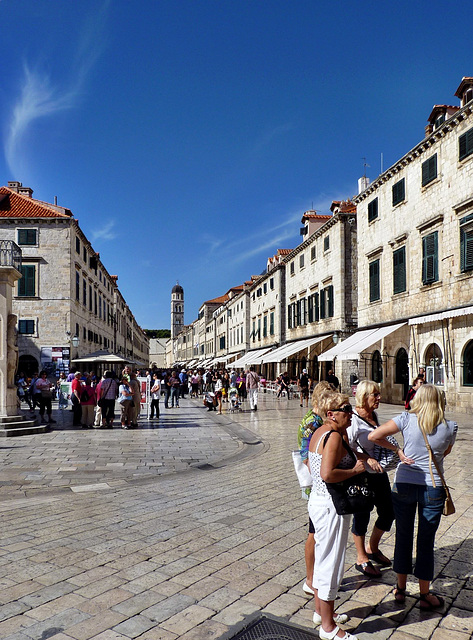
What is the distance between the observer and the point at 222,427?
15609mm

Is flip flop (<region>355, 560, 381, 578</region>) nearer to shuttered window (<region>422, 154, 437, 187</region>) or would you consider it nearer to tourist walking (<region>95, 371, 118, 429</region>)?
tourist walking (<region>95, 371, 118, 429</region>)

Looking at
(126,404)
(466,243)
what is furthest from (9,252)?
(466,243)

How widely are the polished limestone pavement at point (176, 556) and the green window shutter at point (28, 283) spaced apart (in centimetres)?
2428

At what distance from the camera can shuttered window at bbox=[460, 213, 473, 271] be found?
55.0 ft

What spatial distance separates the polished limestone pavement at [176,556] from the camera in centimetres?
341

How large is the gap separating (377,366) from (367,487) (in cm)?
2177

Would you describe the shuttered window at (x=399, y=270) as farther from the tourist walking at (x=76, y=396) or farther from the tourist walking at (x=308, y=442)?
the tourist walking at (x=308, y=442)

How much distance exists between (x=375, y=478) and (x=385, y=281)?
1984cm

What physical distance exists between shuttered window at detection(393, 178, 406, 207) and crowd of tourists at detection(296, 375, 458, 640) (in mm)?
19074

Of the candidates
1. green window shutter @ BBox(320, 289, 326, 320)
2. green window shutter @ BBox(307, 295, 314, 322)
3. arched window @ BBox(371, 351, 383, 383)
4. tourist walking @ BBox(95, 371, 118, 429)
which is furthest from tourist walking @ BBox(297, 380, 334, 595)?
green window shutter @ BBox(307, 295, 314, 322)

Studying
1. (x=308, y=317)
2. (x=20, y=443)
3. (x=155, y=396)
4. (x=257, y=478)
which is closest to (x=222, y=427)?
(x=155, y=396)

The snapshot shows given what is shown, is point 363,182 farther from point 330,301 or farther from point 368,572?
point 368,572

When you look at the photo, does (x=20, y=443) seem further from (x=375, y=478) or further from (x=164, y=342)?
(x=164, y=342)

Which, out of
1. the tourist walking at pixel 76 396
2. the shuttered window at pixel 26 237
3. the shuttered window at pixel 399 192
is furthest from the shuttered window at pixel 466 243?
the shuttered window at pixel 26 237
